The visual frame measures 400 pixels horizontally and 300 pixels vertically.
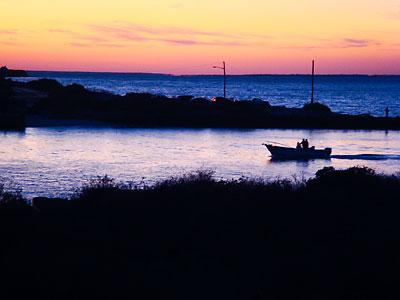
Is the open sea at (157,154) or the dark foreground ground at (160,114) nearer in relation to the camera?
the open sea at (157,154)

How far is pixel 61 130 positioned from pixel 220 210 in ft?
157

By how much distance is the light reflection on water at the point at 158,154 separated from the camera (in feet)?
112

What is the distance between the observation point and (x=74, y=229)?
1544cm

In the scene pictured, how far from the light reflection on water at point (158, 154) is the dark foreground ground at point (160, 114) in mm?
3370

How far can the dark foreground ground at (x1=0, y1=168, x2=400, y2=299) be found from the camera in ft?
40.4

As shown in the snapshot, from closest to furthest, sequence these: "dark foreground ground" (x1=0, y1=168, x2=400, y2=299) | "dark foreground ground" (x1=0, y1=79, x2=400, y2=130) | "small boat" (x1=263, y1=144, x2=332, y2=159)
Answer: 1. "dark foreground ground" (x1=0, y1=168, x2=400, y2=299)
2. "small boat" (x1=263, y1=144, x2=332, y2=159)
3. "dark foreground ground" (x1=0, y1=79, x2=400, y2=130)

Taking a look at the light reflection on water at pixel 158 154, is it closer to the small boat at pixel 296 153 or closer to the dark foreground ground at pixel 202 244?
the small boat at pixel 296 153

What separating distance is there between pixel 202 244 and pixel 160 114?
57.8 metres

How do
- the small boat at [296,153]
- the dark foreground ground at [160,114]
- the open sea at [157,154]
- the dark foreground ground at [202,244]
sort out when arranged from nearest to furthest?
the dark foreground ground at [202,244] < the open sea at [157,154] < the small boat at [296,153] < the dark foreground ground at [160,114]

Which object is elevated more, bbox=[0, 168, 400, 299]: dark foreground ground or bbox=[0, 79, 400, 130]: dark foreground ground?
bbox=[0, 168, 400, 299]: dark foreground ground

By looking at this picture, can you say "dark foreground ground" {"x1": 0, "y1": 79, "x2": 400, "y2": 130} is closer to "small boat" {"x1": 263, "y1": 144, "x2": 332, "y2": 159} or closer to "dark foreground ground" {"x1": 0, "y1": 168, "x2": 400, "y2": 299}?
"small boat" {"x1": 263, "y1": 144, "x2": 332, "y2": 159}

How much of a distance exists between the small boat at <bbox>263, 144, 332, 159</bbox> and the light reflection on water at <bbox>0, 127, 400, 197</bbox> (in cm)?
66

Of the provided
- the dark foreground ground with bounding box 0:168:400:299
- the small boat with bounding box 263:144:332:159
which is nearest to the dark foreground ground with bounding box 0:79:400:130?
the small boat with bounding box 263:144:332:159

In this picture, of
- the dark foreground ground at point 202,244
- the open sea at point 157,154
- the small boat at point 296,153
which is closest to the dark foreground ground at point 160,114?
the open sea at point 157,154
